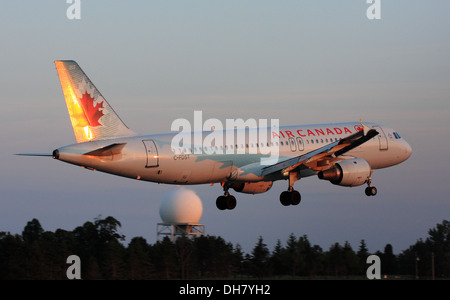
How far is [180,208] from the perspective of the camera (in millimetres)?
104125

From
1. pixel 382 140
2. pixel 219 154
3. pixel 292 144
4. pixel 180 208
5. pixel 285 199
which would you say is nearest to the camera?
pixel 219 154

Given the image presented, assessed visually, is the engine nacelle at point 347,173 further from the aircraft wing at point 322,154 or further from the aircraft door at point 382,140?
the aircraft door at point 382,140

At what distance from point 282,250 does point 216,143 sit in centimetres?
Result: 2466

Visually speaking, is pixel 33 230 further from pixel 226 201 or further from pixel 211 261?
pixel 226 201

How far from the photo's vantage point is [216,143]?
6644cm

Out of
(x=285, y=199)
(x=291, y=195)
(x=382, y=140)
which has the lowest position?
(x=285, y=199)

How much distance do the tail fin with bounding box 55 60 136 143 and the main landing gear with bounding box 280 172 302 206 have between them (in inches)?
573

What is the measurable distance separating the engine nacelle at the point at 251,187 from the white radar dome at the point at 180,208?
31753 mm

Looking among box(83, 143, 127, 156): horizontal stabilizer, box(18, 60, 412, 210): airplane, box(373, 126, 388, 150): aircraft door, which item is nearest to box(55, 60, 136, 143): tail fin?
box(18, 60, 412, 210): airplane

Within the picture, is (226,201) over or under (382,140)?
under

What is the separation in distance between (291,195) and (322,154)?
14.8 feet

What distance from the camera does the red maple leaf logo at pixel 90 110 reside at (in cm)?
6166

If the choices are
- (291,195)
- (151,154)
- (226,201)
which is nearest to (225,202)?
(226,201)

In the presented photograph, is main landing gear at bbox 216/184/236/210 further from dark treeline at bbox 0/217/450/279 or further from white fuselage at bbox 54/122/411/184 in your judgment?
dark treeline at bbox 0/217/450/279
